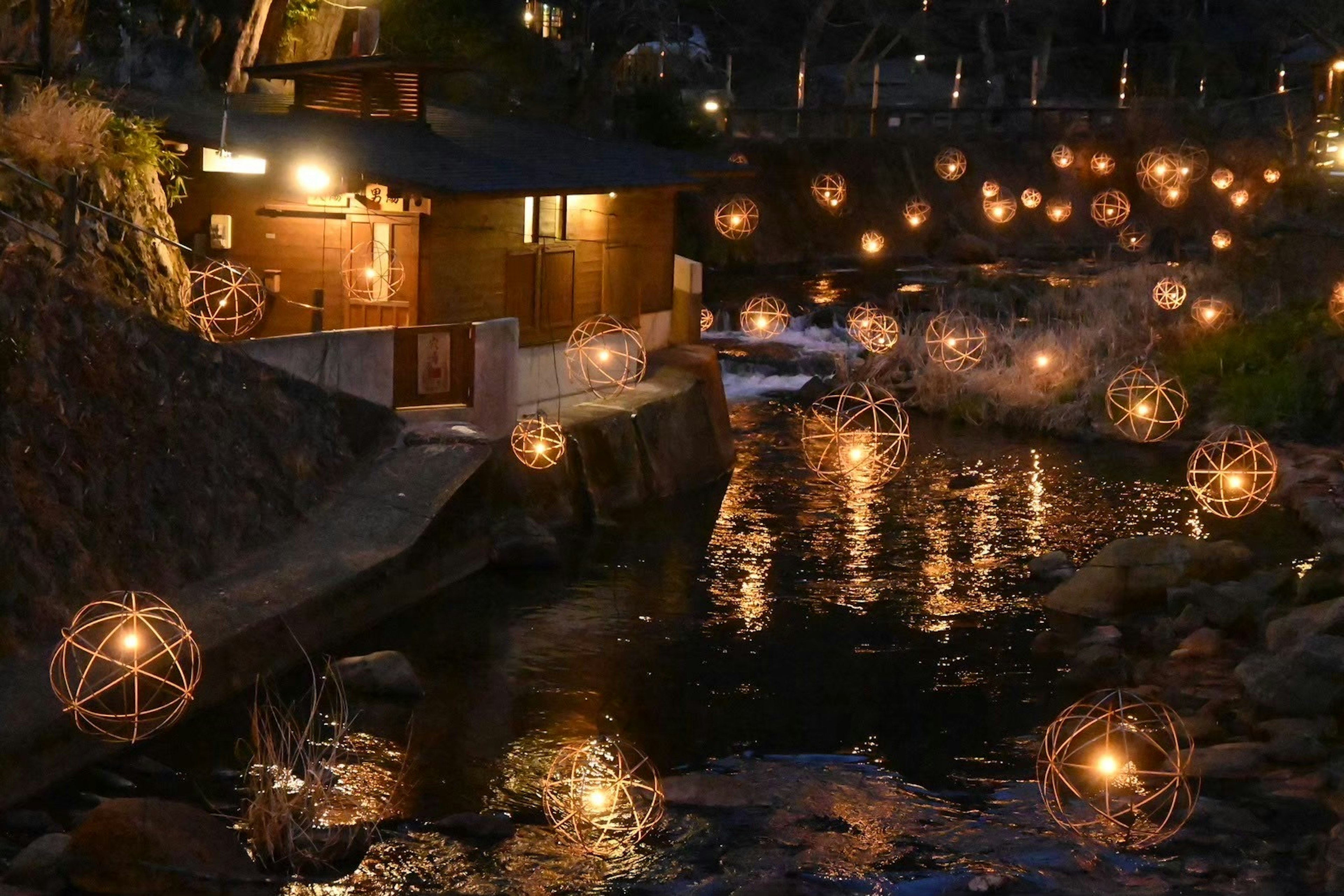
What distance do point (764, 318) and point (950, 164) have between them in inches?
612

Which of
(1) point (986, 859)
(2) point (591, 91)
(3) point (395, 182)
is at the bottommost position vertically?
(1) point (986, 859)

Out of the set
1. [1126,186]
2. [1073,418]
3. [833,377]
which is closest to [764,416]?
[833,377]

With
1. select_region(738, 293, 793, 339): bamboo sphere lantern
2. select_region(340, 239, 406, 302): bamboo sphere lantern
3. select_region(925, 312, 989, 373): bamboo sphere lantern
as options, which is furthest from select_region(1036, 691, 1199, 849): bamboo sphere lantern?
select_region(738, 293, 793, 339): bamboo sphere lantern

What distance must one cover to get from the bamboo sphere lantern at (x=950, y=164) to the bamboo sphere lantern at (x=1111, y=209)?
4.50 meters

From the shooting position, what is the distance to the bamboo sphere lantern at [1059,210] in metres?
57.6

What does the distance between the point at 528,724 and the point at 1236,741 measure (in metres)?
6.95

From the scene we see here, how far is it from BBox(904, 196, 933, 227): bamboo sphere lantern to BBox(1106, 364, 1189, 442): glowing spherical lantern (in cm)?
2173

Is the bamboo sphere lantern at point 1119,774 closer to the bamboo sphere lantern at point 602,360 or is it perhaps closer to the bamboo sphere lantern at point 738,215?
the bamboo sphere lantern at point 602,360

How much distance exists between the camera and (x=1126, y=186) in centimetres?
6284

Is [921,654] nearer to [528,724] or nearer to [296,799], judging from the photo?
[528,724]

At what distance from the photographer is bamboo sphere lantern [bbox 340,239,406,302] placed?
25.3 metres

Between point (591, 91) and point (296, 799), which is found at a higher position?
point (591, 91)

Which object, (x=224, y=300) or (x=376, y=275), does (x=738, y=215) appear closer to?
(x=376, y=275)

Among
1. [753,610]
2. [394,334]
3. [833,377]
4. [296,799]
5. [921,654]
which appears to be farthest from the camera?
[833,377]
